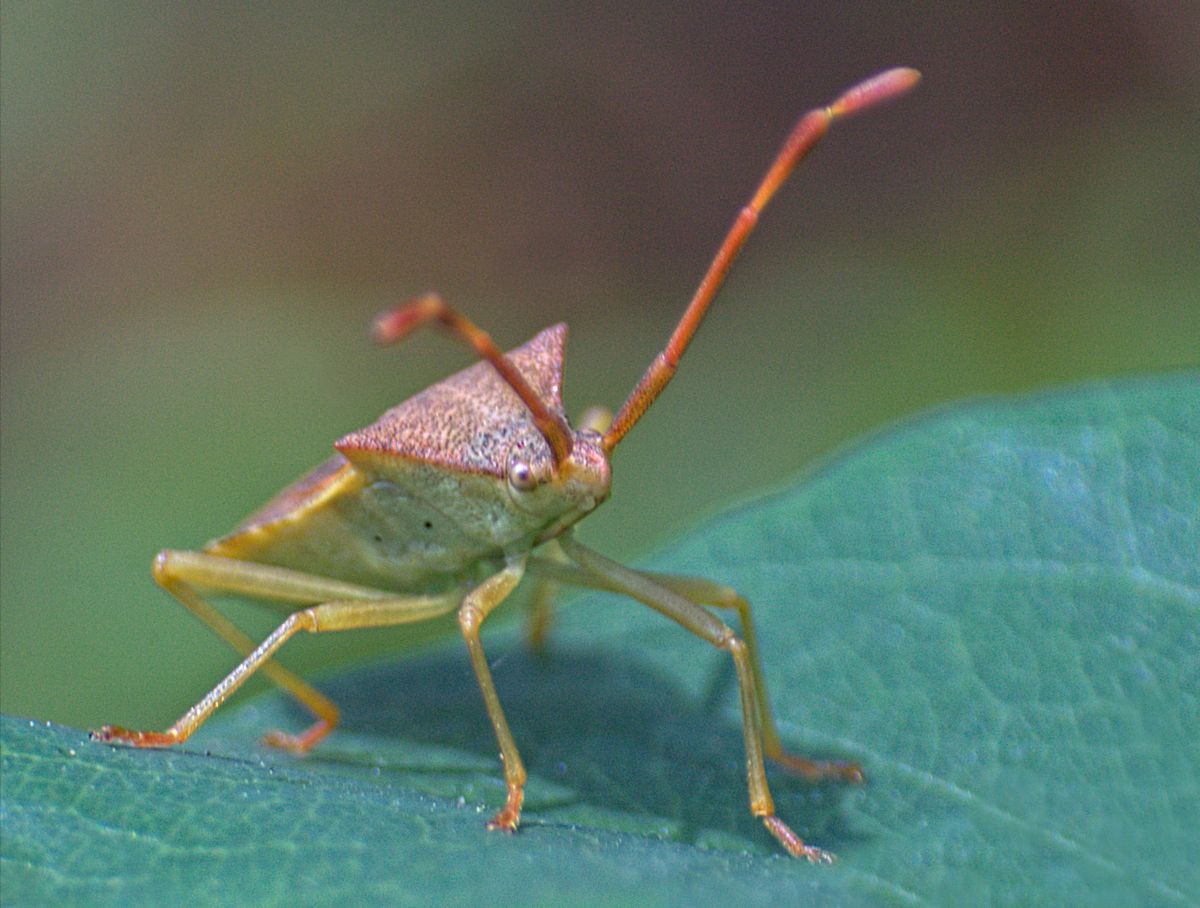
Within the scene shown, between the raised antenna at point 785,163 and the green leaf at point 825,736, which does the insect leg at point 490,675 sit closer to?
the green leaf at point 825,736

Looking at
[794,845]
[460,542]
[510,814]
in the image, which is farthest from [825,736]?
[460,542]

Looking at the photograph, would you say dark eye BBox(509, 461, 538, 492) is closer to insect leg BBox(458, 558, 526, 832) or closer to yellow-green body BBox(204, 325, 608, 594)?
yellow-green body BBox(204, 325, 608, 594)

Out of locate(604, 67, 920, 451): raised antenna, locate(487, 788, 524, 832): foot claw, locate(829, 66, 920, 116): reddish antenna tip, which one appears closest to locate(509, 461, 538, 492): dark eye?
locate(604, 67, 920, 451): raised antenna

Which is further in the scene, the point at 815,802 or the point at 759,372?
the point at 759,372

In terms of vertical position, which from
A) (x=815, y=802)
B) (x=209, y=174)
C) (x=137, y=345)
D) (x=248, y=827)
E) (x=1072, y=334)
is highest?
(x=209, y=174)

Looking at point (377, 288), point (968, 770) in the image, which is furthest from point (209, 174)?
point (968, 770)

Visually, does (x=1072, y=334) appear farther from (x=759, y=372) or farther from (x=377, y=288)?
(x=377, y=288)
